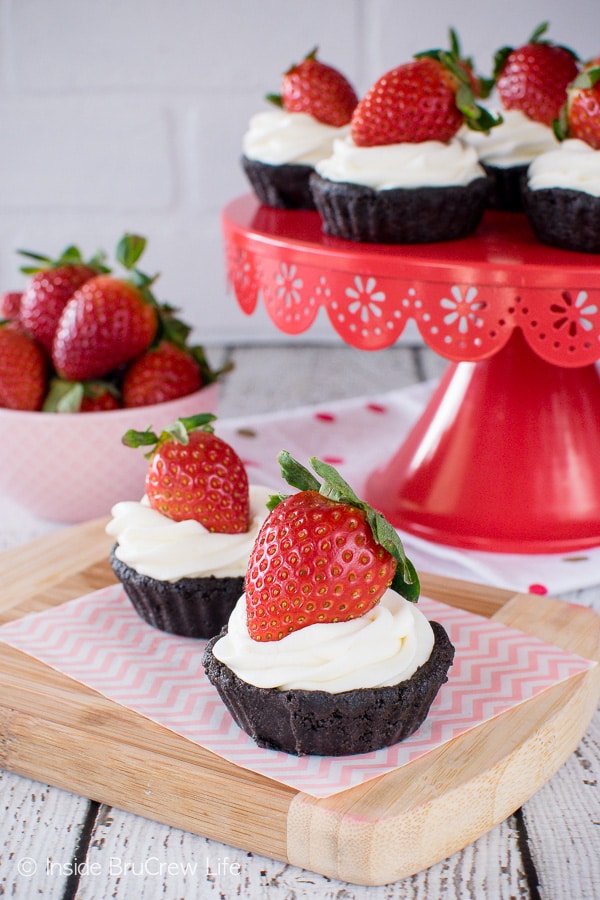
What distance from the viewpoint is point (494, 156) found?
1.51 metres

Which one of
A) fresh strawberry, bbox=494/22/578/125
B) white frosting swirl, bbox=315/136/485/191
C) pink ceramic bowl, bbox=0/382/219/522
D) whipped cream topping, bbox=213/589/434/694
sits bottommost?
pink ceramic bowl, bbox=0/382/219/522

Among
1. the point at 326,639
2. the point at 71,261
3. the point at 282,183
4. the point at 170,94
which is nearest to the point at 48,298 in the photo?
the point at 71,261

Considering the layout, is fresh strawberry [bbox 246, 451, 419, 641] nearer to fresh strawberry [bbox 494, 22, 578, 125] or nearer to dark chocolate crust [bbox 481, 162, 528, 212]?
dark chocolate crust [bbox 481, 162, 528, 212]

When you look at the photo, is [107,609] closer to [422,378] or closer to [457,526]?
[457,526]

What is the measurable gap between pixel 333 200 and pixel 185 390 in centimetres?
38

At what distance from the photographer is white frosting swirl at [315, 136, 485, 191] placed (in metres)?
1.34

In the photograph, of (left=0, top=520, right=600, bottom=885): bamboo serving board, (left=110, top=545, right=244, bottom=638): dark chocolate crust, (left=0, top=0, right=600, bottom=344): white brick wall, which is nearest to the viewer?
(left=0, top=520, right=600, bottom=885): bamboo serving board

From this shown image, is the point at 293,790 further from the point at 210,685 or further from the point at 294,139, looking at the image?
the point at 294,139

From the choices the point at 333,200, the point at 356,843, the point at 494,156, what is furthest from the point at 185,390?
the point at 356,843

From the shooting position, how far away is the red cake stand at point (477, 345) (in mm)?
1265

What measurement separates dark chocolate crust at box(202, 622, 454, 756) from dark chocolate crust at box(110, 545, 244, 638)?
19 centimetres

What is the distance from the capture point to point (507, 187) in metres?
1.56

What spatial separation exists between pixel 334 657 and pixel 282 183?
0.84 metres

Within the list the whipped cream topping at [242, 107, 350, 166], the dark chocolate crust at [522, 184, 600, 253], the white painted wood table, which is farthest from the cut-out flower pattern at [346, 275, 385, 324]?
the white painted wood table
